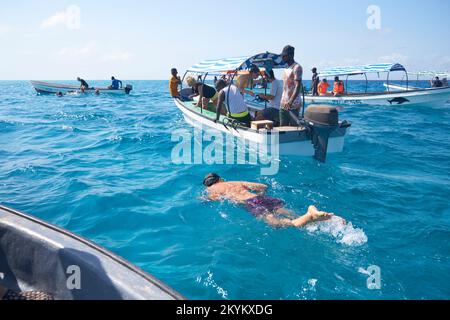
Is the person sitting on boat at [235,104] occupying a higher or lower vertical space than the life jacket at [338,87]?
lower

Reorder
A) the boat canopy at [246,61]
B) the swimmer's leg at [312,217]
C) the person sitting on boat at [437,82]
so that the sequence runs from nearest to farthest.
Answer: the swimmer's leg at [312,217] < the boat canopy at [246,61] < the person sitting on boat at [437,82]

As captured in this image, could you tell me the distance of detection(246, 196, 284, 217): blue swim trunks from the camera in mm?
5418

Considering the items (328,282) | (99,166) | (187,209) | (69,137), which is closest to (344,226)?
(328,282)

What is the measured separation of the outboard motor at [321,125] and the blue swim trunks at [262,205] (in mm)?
3250

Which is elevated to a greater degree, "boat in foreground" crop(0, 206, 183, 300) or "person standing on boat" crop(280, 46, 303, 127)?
"person standing on boat" crop(280, 46, 303, 127)

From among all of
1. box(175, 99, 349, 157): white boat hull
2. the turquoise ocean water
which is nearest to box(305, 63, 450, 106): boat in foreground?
the turquoise ocean water

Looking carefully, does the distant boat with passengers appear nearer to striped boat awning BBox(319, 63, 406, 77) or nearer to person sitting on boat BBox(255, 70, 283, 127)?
striped boat awning BBox(319, 63, 406, 77)

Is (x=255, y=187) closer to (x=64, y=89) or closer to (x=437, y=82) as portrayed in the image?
(x=437, y=82)

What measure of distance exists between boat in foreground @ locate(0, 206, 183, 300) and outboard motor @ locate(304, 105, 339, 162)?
659cm

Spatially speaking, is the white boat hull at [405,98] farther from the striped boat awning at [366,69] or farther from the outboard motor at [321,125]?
the outboard motor at [321,125]

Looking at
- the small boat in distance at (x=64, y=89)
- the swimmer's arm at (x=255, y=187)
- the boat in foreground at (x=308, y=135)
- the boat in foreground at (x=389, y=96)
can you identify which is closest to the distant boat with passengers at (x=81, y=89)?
the small boat in distance at (x=64, y=89)

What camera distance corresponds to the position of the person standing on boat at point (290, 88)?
26.6 feet

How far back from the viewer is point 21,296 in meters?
2.71
